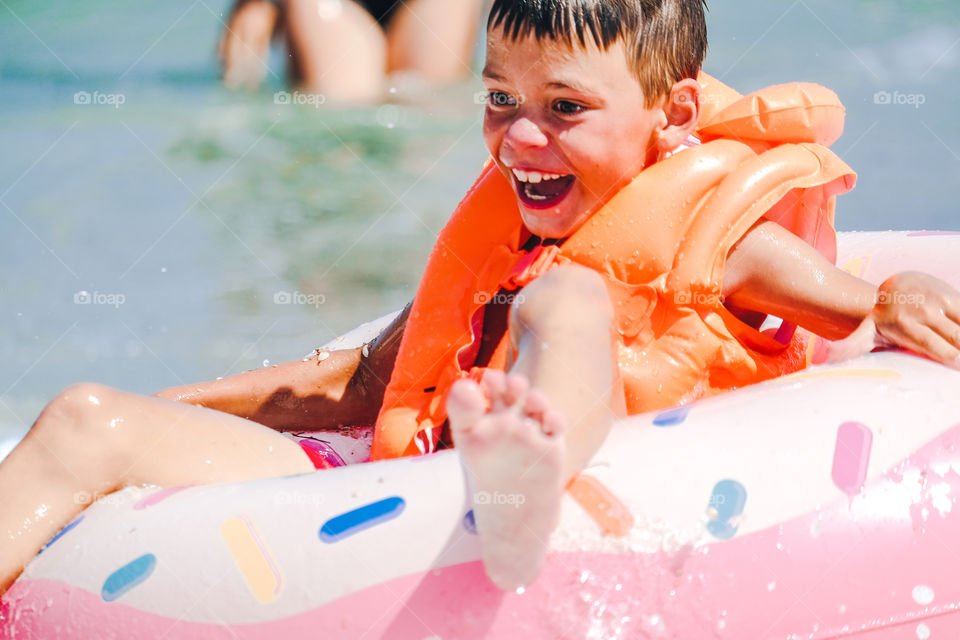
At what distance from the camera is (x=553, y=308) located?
1.46m

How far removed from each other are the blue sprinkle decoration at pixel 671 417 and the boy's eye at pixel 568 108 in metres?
0.52

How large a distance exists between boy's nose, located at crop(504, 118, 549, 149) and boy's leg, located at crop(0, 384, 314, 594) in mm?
666

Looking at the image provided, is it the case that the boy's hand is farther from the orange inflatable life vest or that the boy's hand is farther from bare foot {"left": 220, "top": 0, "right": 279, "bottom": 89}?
bare foot {"left": 220, "top": 0, "right": 279, "bottom": 89}

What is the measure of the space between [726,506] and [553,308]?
1.15ft

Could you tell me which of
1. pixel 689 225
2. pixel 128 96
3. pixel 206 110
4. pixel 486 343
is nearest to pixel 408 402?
pixel 486 343

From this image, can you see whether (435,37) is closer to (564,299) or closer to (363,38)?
(363,38)

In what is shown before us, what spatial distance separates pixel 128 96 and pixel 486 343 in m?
6.13

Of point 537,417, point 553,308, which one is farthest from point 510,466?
point 553,308

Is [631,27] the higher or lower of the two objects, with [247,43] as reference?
higher

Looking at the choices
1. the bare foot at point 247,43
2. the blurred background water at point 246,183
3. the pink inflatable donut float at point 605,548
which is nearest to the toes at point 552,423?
the pink inflatable donut float at point 605,548

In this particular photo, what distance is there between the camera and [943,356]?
5.40 ft

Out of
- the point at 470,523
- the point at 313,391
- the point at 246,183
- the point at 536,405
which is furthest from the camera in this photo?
the point at 246,183

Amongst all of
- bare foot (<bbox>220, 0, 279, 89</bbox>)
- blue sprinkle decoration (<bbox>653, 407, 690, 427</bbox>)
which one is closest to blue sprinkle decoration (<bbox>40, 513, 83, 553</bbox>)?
blue sprinkle decoration (<bbox>653, 407, 690, 427</bbox>)

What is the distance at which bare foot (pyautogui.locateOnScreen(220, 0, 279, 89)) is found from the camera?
6.86 m
